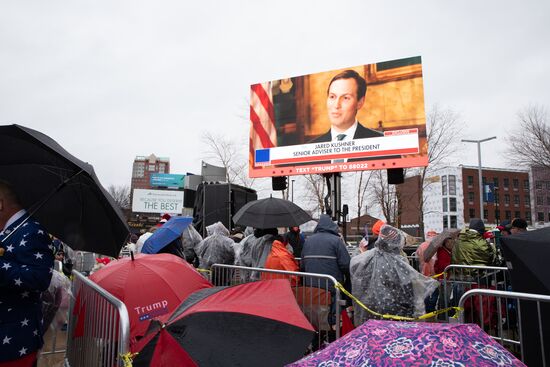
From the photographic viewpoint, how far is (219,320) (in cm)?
198

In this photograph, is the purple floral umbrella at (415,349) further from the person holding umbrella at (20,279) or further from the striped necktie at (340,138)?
the striped necktie at (340,138)

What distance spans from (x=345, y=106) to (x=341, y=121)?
0.65 metres

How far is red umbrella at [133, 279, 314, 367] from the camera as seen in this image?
182 centimetres

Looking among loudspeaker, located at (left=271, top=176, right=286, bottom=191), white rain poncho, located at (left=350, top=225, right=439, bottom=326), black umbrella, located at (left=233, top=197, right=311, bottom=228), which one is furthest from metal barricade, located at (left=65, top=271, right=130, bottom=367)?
loudspeaker, located at (left=271, top=176, right=286, bottom=191)

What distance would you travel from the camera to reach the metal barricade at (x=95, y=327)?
7.63 ft

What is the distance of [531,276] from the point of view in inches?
117

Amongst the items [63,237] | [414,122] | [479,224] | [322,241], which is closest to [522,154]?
[414,122]

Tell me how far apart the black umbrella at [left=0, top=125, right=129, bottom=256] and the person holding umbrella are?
0.31 meters

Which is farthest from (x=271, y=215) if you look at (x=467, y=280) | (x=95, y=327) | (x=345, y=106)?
(x=345, y=106)

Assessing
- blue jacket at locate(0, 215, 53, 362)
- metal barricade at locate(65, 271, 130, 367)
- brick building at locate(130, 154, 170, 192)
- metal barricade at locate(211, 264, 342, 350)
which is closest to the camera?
metal barricade at locate(65, 271, 130, 367)

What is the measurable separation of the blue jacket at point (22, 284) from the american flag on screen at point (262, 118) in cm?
1451

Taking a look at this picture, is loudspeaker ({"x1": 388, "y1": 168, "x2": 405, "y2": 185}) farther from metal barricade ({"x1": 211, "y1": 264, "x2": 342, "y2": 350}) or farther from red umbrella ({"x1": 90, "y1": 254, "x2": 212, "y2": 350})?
red umbrella ({"x1": 90, "y1": 254, "x2": 212, "y2": 350})

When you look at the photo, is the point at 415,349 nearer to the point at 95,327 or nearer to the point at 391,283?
the point at 95,327

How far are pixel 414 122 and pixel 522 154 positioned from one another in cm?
1563
